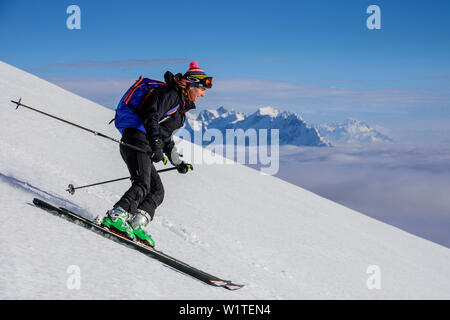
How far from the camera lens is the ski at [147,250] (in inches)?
206

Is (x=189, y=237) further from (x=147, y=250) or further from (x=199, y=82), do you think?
(x=199, y=82)

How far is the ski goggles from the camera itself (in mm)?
5805

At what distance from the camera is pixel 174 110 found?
573cm

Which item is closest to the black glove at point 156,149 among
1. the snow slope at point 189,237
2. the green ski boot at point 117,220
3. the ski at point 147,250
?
the green ski boot at point 117,220

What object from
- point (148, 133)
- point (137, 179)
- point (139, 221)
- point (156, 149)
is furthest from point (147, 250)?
point (148, 133)

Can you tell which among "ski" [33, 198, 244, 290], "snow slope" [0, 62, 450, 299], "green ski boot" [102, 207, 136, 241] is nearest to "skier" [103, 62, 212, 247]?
"green ski boot" [102, 207, 136, 241]

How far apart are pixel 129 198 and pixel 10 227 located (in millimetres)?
1526

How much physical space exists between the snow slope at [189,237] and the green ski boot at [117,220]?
0.84 feet

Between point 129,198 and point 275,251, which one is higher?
point 129,198

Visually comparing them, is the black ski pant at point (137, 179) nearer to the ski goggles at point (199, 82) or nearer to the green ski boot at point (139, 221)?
the green ski boot at point (139, 221)

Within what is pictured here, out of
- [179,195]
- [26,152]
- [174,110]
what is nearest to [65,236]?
[174,110]

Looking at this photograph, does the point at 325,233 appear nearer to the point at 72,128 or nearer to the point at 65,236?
the point at 65,236

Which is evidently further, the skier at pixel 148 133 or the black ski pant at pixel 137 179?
the black ski pant at pixel 137 179

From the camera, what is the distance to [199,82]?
5.86 m
